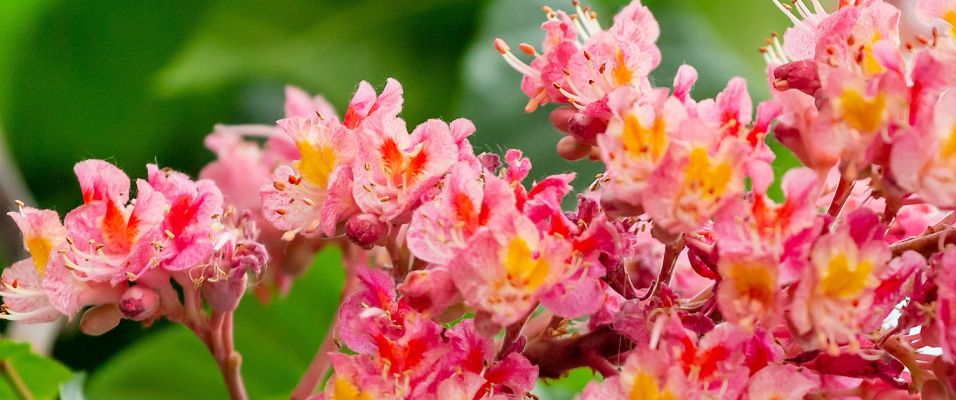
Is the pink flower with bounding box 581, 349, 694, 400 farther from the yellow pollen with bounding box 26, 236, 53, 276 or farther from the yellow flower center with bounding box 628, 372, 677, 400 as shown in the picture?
the yellow pollen with bounding box 26, 236, 53, 276

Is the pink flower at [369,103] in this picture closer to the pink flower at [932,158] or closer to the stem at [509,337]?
the stem at [509,337]

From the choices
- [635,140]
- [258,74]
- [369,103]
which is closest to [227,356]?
[369,103]

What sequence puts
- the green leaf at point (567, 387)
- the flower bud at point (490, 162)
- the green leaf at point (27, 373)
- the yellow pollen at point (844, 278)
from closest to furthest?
the yellow pollen at point (844, 278)
the flower bud at point (490, 162)
the green leaf at point (27, 373)
the green leaf at point (567, 387)

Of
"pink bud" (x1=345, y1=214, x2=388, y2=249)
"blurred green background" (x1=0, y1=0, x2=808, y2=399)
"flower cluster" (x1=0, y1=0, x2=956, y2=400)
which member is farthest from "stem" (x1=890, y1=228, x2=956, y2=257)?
"blurred green background" (x1=0, y1=0, x2=808, y2=399)

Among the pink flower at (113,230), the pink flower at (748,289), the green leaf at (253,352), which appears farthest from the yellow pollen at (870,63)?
the green leaf at (253,352)

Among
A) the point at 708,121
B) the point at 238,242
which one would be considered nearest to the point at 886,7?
the point at 708,121

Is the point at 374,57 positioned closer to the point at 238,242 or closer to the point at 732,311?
the point at 238,242
